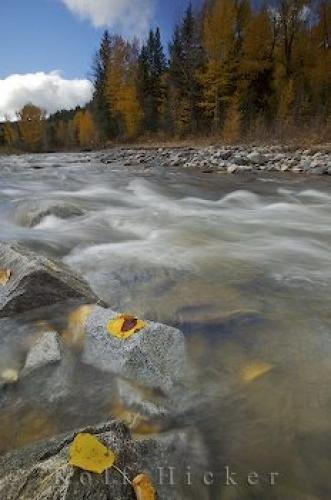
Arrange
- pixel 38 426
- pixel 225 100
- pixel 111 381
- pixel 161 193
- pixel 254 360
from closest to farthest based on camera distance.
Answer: pixel 38 426 < pixel 111 381 < pixel 254 360 < pixel 161 193 < pixel 225 100

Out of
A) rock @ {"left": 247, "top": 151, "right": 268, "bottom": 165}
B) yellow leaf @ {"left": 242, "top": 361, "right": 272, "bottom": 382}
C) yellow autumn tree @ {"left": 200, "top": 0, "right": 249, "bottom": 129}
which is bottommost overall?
rock @ {"left": 247, "top": 151, "right": 268, "bottom": 165}

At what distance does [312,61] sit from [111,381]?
33.2m

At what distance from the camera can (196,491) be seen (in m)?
1.68

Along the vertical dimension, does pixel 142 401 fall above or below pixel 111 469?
below

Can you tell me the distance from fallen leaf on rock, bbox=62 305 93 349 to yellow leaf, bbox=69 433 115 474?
1.10 metres

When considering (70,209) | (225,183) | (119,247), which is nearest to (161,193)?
(225,183)

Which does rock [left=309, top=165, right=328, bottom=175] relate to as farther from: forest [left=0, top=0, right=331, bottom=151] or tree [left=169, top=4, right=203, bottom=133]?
tree [left=169, top=4, right=203, bottom=133]

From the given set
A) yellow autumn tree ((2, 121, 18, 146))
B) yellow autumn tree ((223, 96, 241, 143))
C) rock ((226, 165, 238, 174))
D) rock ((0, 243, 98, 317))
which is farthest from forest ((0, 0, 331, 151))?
yellow autumn tree ((2, 121, 18, 146))

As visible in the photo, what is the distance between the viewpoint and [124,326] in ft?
7.88

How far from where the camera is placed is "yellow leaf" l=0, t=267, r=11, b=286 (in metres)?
3.15

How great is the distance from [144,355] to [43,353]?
656 mm

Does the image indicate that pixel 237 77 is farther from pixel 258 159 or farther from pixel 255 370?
pixel 255 370

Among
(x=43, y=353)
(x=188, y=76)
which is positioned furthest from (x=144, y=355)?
(x=188, y=76)

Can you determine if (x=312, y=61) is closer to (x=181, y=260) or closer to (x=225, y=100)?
(x=225, y=100)
